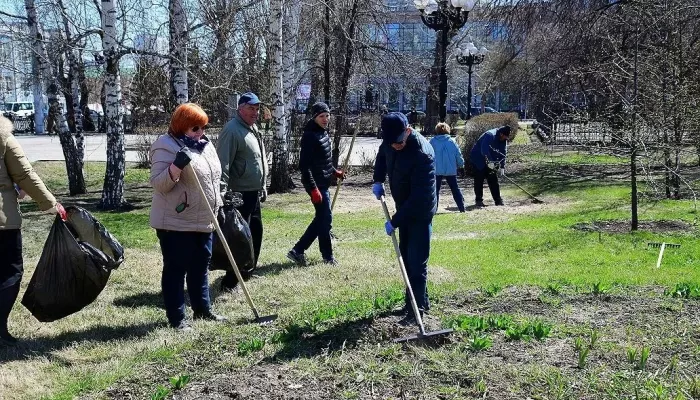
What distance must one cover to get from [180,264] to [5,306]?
4.01 ft

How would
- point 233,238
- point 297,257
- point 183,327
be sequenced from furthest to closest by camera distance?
point 297,257 < point 233,238 < point 183,327

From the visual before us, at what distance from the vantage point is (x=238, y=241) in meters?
6.20

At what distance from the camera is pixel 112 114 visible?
40.1 feet

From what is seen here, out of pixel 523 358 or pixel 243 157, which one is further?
pixel 243 157

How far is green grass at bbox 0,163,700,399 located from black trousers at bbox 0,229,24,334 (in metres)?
0.31

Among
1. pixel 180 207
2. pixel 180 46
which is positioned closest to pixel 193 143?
pixel 180 207

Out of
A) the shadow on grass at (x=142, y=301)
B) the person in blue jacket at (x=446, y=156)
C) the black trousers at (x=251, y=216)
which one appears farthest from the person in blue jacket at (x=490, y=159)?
the shadow on grass at (x=142, y=301)

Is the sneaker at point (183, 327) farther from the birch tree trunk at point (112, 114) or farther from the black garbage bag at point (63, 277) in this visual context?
the birch tree trunk at point (112, 114)

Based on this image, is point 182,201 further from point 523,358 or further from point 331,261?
point 331,261

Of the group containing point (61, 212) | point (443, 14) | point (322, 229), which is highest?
point (443, 14)

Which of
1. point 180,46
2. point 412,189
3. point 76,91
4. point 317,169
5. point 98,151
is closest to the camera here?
point 412,189

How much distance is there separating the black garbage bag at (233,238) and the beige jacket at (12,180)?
1513mm

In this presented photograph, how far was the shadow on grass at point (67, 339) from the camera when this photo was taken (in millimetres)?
4863

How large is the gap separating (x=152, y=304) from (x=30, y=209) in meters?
7.64
